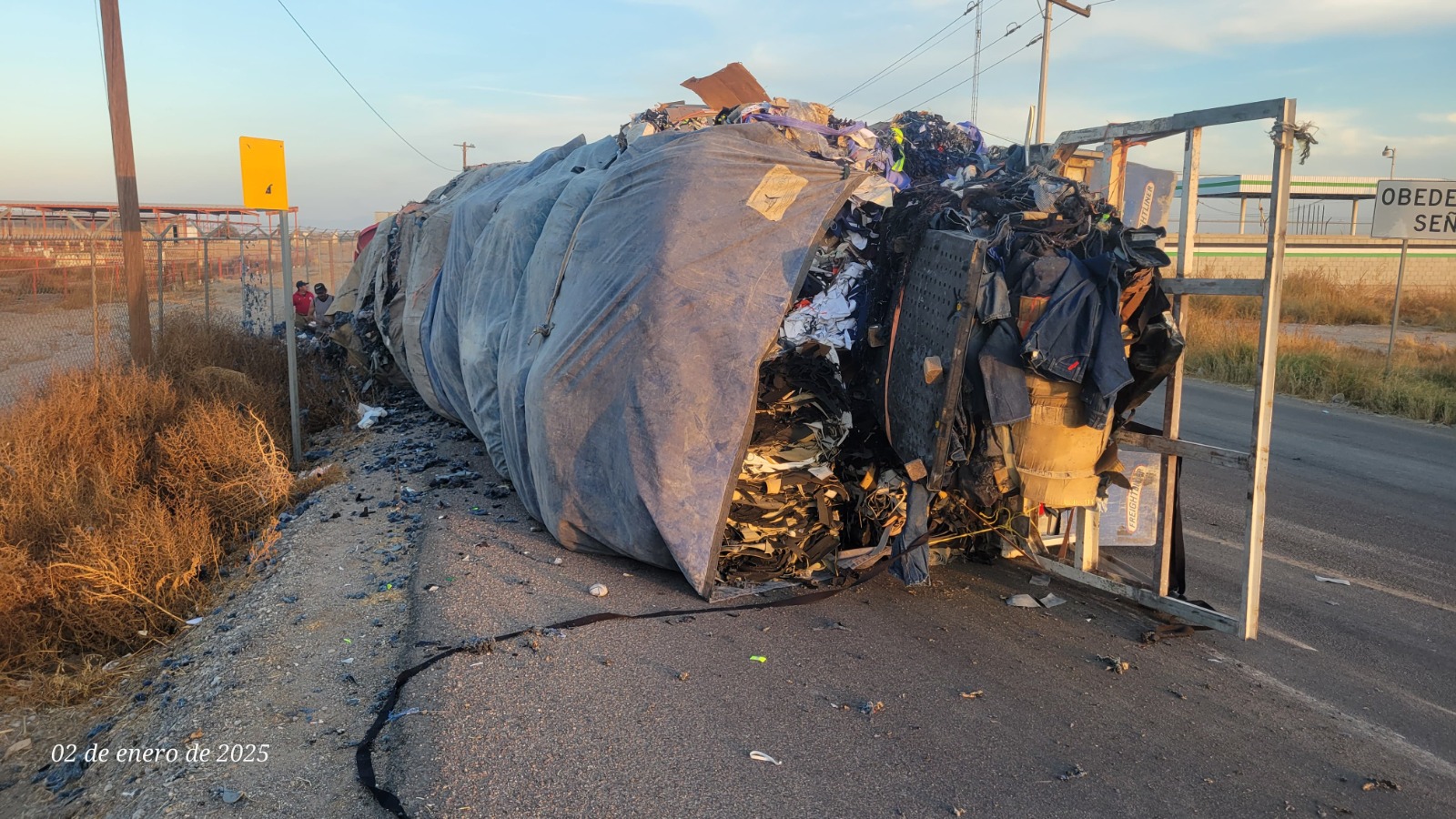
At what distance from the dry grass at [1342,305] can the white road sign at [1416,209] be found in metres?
11.8

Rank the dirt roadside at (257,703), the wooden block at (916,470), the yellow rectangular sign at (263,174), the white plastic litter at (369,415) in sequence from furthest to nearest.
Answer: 1. the white plastic litter at (369,415)
2. the yellow rectangular sign at (263,174)
3. the wooden block at (916,470)
4. the dirt roadside at (257,703)

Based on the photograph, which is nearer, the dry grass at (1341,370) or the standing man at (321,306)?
the dry grass at (1341,370)

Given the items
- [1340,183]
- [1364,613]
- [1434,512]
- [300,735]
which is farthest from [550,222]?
[1340,183]

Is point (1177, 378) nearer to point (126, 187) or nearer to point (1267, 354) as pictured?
point (1267, 354)

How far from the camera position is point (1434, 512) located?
7.20 meters

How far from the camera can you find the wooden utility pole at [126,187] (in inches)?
435

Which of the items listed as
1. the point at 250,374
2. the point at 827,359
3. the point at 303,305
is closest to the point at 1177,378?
the point at 827,359

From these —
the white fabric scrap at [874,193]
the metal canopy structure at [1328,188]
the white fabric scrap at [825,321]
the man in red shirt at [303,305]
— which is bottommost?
the man in red shirt at [303,305]

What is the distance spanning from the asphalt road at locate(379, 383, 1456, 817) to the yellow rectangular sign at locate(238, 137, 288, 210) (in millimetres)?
4472

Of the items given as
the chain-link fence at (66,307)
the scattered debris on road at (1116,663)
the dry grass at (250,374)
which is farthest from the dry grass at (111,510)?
the scattered debris on road at (1116,663)

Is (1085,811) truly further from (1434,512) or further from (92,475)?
(92,475)

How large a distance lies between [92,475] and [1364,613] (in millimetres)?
8875

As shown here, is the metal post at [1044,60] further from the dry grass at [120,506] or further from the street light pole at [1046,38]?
the dry grass at [120,506]

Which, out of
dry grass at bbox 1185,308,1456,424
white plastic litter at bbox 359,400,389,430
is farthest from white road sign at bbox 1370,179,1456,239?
white plastic litter at bbox 359,400,389,430
